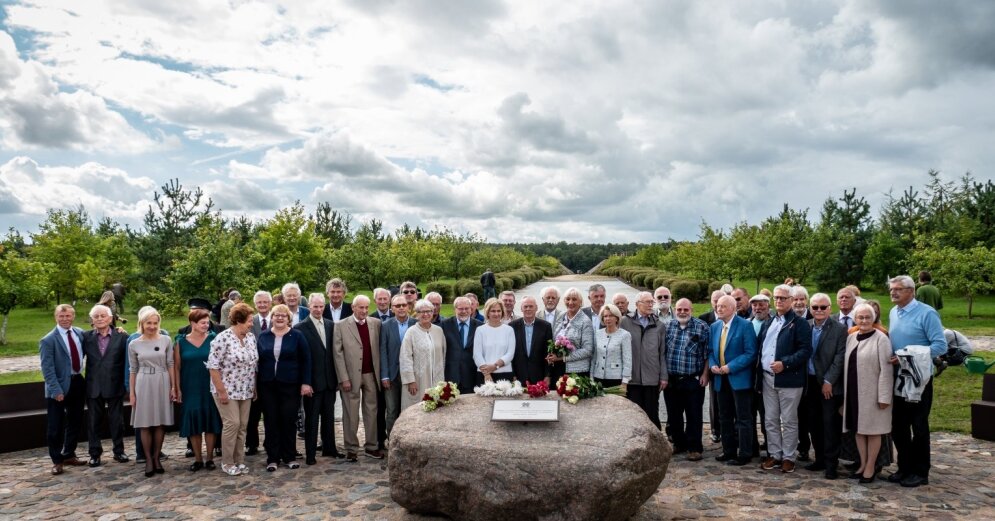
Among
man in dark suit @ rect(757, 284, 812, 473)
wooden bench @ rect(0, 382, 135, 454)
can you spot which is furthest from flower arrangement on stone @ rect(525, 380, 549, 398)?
wooden bench @ rect(0, 382, 135, 454)

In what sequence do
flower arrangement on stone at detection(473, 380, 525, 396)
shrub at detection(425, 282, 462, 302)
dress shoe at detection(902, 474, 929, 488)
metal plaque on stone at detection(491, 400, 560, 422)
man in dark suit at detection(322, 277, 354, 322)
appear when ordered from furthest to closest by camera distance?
shrub at detection(425, 282, 462, 302) → man in dark suit at detection(322, 277, 354, 322) → dress shoe at detection(902, 474, 929, 488) → flower arrangement on stone at detection(473, 380, 525, 396) → metal plaque on stone at detection(491, 400, 560, 422)

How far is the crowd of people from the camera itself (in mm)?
7258

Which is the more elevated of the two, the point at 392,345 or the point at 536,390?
the point at 392,345

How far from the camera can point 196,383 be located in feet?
25.4

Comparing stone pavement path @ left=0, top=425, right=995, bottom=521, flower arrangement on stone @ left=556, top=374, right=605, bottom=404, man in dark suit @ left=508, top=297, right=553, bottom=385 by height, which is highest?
man in dark suit @ left=508, top=297, right=553, bottom=385

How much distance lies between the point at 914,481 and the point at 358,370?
21.5ft

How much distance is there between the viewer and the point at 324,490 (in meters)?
7.09

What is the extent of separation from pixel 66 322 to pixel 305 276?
18683 millimetres

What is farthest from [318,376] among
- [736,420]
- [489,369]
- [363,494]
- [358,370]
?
[736,420]

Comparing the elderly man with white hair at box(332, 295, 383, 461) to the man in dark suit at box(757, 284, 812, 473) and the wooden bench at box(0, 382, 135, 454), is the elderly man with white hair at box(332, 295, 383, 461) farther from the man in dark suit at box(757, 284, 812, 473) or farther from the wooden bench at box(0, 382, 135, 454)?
the man in dark suit at box(757, 284, 812, 473)

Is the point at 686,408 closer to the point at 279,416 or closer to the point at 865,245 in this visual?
the point at 279,416

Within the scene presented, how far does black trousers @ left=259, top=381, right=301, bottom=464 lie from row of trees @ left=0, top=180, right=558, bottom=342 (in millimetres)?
11509

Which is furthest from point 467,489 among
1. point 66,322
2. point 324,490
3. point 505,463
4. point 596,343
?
point 66,322

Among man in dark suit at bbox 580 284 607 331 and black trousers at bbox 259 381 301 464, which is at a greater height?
man in dark suit at bbox 580 284 607 331
